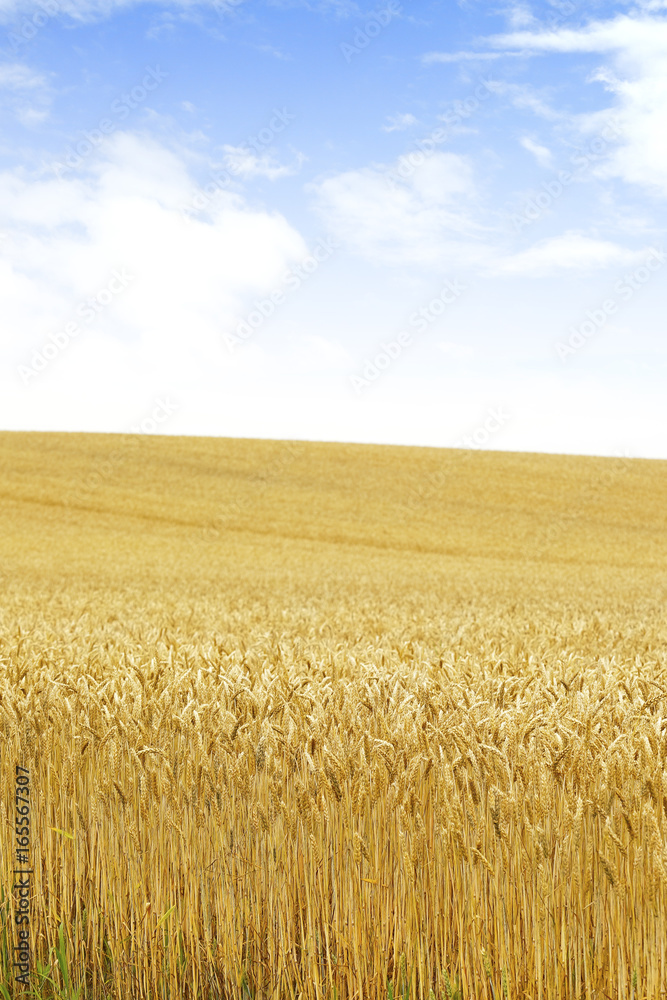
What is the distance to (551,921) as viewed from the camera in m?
2.51

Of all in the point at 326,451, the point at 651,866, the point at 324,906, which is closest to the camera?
the point at 651,866

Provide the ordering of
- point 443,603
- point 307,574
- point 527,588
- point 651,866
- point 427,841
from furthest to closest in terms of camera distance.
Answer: point 307,574, point 527,588, point 443,603, point 427,841, point 651,866

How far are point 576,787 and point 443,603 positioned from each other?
37.1 feet

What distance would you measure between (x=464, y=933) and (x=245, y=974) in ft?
2.57

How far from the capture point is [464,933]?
102 inches

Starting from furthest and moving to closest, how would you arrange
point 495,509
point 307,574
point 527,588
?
point 495,509, point 307,574, point 527,588

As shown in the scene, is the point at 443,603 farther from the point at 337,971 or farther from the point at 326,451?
the point at 326,451

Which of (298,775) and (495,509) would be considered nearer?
(298,775)

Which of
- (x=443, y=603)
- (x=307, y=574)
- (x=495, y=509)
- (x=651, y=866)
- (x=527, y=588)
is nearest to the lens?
(x=651, y=866)

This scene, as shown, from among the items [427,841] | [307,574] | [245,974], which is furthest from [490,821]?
[307,574]

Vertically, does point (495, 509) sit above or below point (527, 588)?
above

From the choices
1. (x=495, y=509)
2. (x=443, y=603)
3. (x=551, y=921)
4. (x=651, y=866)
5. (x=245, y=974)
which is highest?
(x=495, y=509)

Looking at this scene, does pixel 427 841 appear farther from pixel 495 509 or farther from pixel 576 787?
pixel 495 509

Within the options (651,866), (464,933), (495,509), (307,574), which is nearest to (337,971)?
(464,933)
